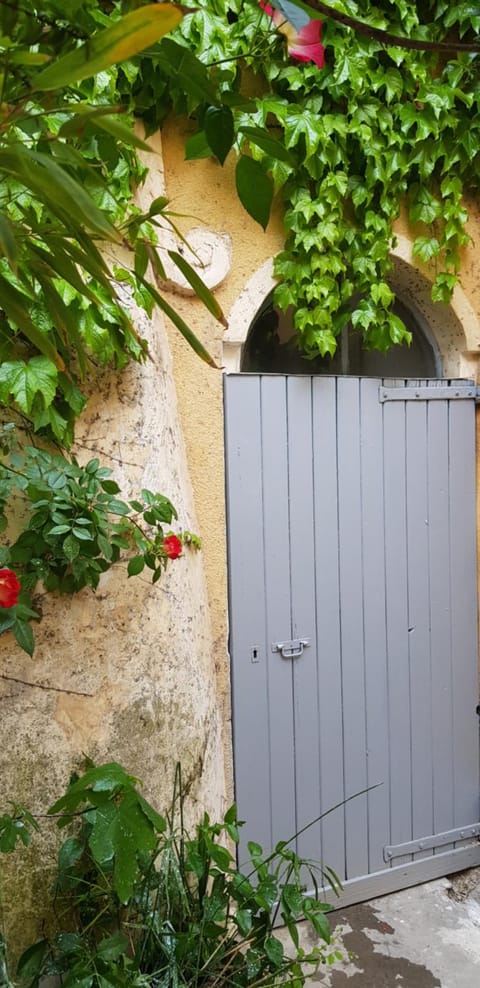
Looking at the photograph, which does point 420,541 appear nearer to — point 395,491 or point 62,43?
point 395,491

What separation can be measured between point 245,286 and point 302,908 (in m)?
1.97

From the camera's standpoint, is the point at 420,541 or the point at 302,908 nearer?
the point at 302,908

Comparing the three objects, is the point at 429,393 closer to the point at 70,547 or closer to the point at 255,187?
the point at 70,547

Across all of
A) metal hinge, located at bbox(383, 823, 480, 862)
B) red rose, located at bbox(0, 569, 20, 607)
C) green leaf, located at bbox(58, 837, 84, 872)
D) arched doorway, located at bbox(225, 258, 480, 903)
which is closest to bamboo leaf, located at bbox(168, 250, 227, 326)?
red rose, located at bbox(0, 569, 20, 607)

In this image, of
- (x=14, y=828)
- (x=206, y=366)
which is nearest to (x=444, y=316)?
(x=206, y=366)

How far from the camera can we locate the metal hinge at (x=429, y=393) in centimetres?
272

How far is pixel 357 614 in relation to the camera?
106 inches

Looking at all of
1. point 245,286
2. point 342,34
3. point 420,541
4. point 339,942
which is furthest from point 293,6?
point 339,942

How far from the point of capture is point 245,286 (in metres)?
2.48

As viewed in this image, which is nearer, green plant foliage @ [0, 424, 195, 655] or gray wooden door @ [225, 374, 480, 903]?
green plant foliage @ [0, 424, 195, 655]

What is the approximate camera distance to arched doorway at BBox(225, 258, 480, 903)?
2.48 m

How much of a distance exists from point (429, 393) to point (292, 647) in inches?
46.0

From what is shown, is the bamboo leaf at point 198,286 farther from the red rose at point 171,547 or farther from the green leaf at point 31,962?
the green leaf at point 31,962

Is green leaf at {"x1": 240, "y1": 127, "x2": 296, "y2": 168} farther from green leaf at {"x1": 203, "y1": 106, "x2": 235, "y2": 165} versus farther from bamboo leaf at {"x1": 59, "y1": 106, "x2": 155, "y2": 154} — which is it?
bamboo leaf at {"x1": 59, "y1": 106, "x2": 155, "y2": 154}
